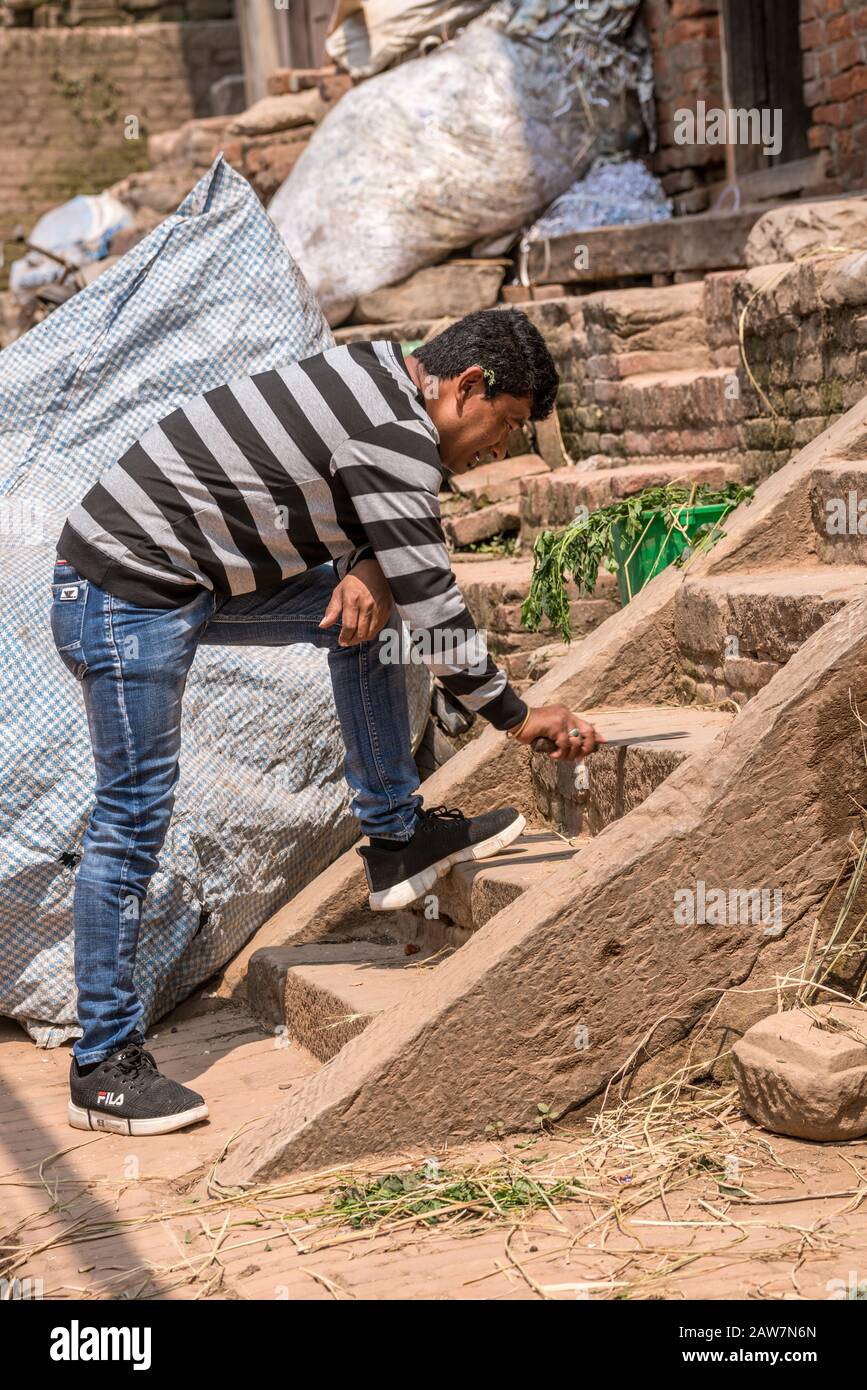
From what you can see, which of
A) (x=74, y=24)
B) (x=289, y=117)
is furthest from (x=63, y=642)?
(x=74, y=24)

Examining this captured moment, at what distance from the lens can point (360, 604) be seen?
3.18m

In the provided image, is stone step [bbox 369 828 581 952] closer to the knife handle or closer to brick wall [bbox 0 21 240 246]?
the knife handle

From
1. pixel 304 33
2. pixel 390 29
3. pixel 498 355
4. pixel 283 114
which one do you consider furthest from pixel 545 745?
pixel 304 33

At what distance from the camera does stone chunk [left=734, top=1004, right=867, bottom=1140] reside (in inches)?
108

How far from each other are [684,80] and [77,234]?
5.53 metres

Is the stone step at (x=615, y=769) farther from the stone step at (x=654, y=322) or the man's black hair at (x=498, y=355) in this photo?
the stone step at (x=654, y=322)

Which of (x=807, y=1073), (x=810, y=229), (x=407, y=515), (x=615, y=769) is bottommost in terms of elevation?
(x=807, y=1073)

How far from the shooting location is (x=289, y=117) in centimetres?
935

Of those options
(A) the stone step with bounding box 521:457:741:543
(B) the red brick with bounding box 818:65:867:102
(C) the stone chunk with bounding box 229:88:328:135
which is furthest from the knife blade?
(C) the stone chunk with bounding box 229:88:328:135

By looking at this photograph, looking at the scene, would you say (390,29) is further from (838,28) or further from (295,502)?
(295,502)

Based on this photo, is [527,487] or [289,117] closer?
[527,487]

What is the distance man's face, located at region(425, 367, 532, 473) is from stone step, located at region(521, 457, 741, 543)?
2.05m

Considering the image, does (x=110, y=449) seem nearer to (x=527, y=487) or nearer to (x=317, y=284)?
(x=527, y=487)

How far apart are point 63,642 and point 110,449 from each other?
1.51 m
